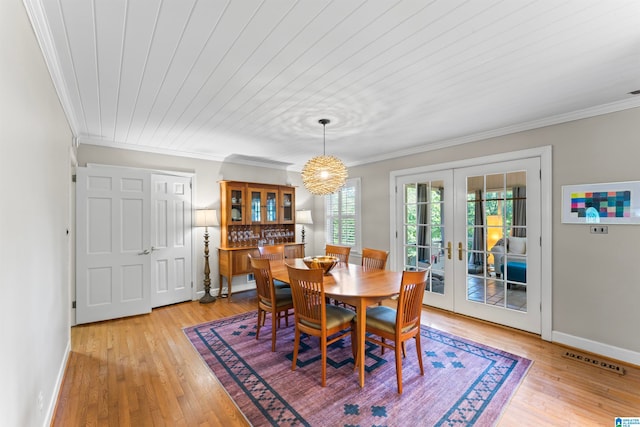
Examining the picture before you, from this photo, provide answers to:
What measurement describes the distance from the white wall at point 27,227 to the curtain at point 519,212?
4257 mm

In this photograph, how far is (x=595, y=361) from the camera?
2.68 meters

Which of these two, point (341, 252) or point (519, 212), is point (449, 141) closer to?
point (519, 212)

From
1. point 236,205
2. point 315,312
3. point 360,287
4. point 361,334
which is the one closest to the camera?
point 361,334

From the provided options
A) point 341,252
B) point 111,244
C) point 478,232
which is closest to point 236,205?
point 111,244

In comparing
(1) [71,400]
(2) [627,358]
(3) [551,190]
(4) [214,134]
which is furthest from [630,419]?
(4) [214,134]

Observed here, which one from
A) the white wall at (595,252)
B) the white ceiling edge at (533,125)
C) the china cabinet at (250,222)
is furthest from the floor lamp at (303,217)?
the white wall at (595,252)

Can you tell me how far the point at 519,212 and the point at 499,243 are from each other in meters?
0.44

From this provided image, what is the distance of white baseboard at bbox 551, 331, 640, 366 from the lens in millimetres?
2610

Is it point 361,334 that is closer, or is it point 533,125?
point 361,334

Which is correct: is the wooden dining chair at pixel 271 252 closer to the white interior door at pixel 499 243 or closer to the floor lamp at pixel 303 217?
the floor lamp at pixel 303 217

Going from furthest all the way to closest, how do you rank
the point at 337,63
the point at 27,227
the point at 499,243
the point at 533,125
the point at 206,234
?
1. the point at 206,234
2. the point at 499,243
3. the point at 533,125
4. the point at 337,63
5. the point at 27,227

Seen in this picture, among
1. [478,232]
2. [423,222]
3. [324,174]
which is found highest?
[324,174]

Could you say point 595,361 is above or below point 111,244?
below

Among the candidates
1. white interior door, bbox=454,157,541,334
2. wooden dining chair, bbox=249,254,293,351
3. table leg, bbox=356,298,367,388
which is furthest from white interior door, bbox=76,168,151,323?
white interior door, bbox=454,157,541,334
